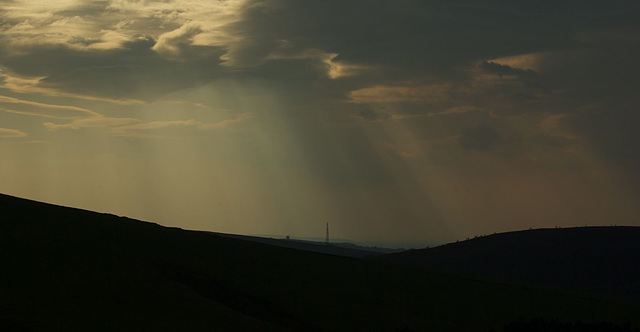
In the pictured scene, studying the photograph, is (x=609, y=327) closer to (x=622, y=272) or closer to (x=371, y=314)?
(x=371, y=314)

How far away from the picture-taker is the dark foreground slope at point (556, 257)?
12244 centimetres

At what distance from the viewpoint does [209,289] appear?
48.9 meters

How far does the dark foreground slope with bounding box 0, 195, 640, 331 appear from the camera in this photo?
127ft

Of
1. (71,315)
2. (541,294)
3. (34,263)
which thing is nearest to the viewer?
(71,315)

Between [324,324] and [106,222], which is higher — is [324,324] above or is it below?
below

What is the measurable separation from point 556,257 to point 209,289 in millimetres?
100766

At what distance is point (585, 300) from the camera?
70.8 m

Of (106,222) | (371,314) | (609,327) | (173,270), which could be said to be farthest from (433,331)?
(106,222)

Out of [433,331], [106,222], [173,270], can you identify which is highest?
[106,222]

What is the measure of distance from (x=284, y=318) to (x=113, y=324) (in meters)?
13.3

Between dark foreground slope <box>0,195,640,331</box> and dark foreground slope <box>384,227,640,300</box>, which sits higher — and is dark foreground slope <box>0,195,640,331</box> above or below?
below

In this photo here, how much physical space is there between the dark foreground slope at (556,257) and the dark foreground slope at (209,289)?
50.2 metres

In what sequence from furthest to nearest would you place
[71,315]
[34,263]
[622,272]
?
[622,272] → [34,263] → [71,315]

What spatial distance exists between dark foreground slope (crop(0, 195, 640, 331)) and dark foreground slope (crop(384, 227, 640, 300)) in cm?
5021
